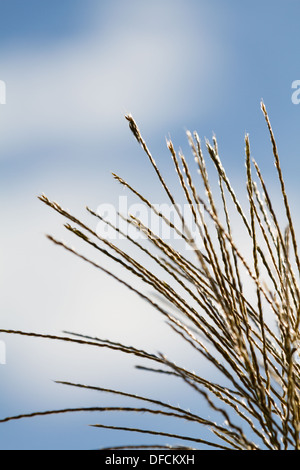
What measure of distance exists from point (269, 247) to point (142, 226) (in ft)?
1.17

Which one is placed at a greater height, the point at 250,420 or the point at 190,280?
the point at 190,280

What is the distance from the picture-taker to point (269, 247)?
163cm

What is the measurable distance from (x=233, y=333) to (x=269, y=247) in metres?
0.46
